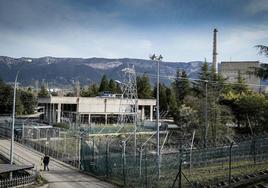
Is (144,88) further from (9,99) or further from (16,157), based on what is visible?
(16,157)

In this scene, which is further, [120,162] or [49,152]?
[49,152]

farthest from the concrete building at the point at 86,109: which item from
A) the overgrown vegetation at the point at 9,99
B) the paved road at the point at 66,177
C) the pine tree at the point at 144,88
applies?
the paved road at the point at 66,177

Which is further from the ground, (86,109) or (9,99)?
(9,99)

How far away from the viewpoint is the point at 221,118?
5538cm

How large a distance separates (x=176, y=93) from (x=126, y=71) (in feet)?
125

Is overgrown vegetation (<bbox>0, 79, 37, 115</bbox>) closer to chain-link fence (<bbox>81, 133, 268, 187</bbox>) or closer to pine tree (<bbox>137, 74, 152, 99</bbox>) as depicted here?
pine tree (<bbox>137, 74, 152, 99</bbox>)

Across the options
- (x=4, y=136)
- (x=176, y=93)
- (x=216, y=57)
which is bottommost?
(x=4, y=136)

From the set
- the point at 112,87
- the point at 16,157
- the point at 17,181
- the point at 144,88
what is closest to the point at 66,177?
the point at 17,181

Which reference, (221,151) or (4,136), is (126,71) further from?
(221,151)

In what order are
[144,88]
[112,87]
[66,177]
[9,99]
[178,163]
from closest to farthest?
1. [178,163]
2. [66,177]
3. [9,99]
4. [144,88]
5. [112,87]

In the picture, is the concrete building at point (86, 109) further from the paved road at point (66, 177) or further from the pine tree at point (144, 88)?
the paved road at point (66, 177)

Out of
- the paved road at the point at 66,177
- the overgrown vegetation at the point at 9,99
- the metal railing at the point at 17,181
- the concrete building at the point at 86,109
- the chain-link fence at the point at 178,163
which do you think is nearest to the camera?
the metal railing at the point at 17,181

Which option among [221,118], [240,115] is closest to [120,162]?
[221,118]

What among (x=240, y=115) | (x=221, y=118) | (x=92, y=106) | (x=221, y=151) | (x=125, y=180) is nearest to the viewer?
(x=125, y=180)
